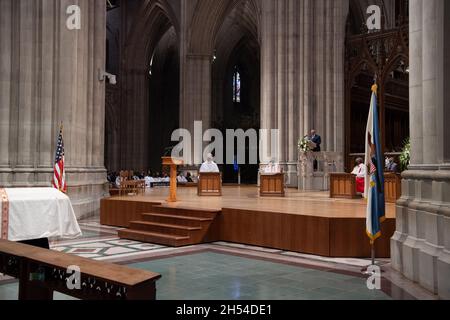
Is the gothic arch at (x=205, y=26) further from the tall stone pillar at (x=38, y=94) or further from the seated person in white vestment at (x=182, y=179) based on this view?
Answer: the tall stone pillar at (x=38, y=94)

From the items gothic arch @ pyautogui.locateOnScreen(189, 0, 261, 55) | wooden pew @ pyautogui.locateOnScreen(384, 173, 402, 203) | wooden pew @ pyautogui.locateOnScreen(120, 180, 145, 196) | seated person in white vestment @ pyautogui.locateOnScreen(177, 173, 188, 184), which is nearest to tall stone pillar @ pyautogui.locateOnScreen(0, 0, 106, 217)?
wooden pew @ pyautogui.locateOnScreen(120, 180, 145, 196)

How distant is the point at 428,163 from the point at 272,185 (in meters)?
7.45

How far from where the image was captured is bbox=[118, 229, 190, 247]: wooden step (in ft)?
28.1

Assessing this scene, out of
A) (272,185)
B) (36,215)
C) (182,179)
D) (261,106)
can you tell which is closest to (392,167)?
(272,185)

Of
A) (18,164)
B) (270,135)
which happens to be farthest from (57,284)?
(270,135)

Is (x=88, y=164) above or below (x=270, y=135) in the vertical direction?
below

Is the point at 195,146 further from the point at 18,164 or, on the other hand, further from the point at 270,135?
the point at 18,164

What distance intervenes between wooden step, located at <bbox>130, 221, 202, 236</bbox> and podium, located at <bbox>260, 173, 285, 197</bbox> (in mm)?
4247

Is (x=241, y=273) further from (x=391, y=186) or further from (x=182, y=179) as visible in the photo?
(x=182, y=179)

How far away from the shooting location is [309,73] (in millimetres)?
16969

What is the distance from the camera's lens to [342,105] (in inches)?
671

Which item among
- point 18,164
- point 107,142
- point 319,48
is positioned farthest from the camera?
point 107,142

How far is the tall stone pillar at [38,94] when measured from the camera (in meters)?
11.8

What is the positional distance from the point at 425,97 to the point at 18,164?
32.3ft
